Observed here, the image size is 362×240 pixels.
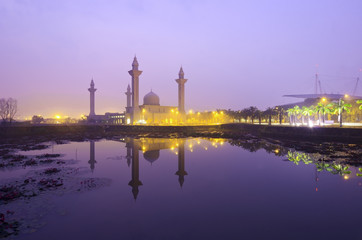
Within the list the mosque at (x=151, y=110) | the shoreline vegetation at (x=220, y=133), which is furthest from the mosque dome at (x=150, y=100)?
the shoreline vegetation at (x=220, y=133)

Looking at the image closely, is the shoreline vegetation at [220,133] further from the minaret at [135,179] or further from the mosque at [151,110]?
the minaret at [135,179]

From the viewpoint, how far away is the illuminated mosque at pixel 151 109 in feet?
323

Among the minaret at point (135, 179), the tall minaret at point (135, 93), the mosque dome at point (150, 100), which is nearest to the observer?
the minaret at point (135, 179)

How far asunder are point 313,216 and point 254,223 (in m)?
3.24

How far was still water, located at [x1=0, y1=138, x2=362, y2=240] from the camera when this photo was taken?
9273 millimetres

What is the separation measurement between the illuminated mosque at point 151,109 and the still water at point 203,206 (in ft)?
263

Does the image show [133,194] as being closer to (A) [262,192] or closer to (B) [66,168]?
(A) [262,192]

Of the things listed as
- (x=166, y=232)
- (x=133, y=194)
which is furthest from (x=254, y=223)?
(x=133, y=194)

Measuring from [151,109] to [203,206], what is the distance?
99.4 metres

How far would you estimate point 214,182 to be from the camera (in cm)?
1681

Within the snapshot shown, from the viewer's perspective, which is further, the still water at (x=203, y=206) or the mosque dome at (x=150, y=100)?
the mosque dome at (x=150, y=100)

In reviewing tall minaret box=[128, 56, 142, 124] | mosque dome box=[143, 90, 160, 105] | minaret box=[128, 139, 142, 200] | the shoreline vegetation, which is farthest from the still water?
mosque dome box=[143, 90, 160, 105]

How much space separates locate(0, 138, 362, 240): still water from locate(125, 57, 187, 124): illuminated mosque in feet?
263

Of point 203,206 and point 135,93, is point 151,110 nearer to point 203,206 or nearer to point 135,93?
point 135,93
